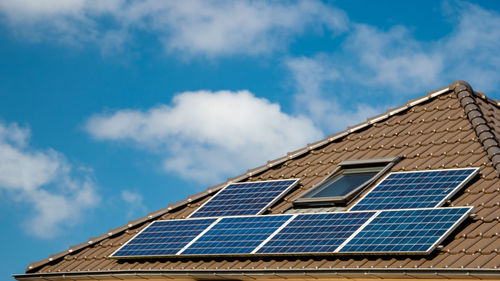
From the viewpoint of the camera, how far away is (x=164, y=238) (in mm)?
26234

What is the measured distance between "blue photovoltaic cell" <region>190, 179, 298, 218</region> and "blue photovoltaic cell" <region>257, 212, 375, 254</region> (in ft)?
7.55

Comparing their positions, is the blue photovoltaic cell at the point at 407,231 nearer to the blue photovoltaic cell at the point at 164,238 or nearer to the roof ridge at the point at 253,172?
the blue photovoltaic cell at the point at 164,238

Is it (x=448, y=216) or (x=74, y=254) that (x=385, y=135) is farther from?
(x=74, y=254)

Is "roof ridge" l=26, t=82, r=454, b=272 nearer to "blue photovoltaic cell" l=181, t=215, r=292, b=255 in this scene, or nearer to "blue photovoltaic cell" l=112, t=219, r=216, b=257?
"blue photovoltaic cell" l=112, t=219, r=216, b=257

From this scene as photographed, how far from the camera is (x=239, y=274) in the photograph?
76.0 ft

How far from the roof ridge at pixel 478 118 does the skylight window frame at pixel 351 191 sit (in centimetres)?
244

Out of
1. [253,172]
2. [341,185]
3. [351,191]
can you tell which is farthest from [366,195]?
[253,172]

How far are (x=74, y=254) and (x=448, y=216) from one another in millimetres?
12539

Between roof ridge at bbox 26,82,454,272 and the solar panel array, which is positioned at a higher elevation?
roof ridge at bbox 26,82,454,272

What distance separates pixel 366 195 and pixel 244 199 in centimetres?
420

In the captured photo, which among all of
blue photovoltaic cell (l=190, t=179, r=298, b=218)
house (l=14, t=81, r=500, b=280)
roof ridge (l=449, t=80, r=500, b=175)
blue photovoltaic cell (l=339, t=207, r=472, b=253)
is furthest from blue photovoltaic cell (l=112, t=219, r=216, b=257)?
roof ridge (l=449, t=80, r=500, b=175)

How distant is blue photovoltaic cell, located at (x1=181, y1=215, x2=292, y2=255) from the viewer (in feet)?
78.9

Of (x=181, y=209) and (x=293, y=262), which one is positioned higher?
(x=181, y=209)

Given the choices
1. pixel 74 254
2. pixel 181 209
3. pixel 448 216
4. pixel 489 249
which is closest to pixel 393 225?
pixel 448 216
